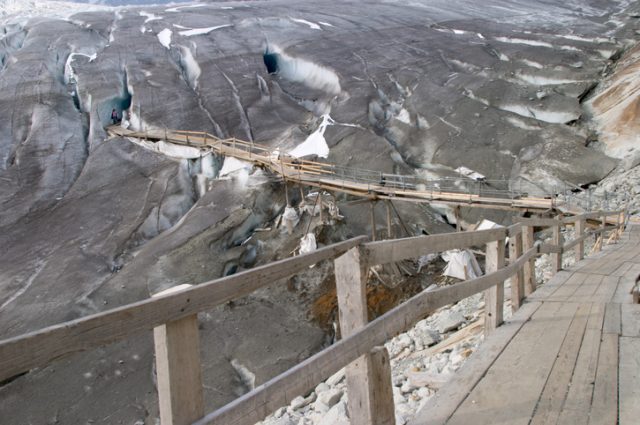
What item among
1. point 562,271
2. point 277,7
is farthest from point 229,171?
point 277,7

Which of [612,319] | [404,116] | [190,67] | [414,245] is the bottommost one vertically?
[404,116]

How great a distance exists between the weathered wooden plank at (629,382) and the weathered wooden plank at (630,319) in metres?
0.20

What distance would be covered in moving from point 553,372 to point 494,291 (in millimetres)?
1077

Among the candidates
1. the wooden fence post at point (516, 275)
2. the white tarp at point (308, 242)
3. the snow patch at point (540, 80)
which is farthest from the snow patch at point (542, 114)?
the wooden fence post at point (516, 275)

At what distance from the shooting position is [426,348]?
8.23 m

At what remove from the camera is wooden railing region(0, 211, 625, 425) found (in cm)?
142

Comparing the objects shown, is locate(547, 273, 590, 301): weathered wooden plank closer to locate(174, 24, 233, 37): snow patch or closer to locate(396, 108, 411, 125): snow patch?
locate(396, 108, 411, 125): snow patch

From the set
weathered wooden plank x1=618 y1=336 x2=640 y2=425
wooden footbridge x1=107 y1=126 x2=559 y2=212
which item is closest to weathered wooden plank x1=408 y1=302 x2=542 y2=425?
weathered wooden plank x1=618 y1=336 x2=640 y2=425

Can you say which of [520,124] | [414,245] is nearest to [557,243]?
[414,245]

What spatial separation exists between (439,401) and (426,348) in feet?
17.5

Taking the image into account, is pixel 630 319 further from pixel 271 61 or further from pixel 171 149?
pixel 271 61

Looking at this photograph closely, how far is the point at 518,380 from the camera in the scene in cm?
334

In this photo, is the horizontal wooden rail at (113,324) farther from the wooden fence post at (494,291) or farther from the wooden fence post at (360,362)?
the wooden fence post at (494,291)

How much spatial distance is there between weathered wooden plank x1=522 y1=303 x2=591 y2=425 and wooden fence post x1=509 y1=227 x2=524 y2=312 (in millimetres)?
804
